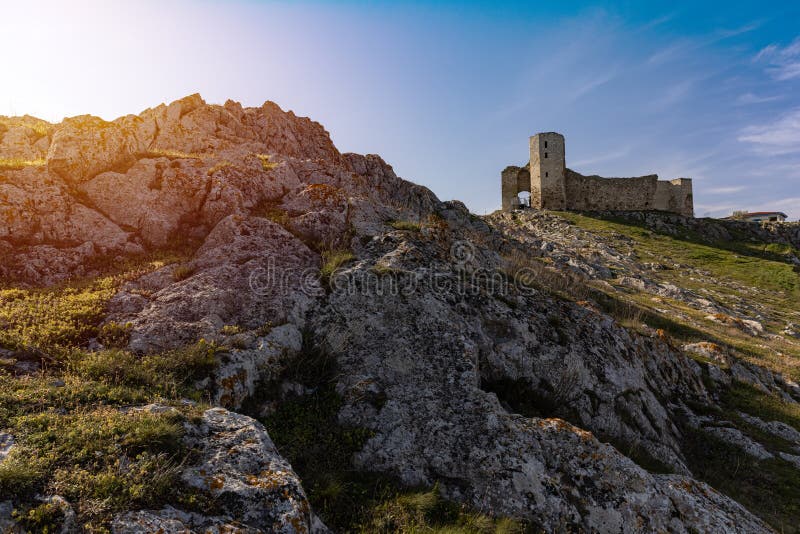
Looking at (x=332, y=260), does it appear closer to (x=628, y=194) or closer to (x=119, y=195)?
(x=119, y=195)

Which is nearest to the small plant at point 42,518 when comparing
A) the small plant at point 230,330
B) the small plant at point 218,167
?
the small plant at point 230,330

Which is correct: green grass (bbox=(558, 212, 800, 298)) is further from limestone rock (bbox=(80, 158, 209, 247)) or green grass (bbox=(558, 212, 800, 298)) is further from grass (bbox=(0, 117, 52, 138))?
grass (bbox=(0, 117, 52, 138))

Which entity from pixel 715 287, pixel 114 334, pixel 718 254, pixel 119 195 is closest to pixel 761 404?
pixel 114 334

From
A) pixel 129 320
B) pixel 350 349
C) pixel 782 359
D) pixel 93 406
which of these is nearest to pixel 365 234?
pixel 350 349

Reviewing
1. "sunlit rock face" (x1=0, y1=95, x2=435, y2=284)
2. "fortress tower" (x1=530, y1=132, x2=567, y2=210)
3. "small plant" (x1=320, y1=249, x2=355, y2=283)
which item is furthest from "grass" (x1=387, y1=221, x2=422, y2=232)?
"fortress tower" (x1=530, y1=132, x2=567, y2=210)

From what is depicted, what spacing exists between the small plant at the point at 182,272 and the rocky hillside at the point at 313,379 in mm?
167

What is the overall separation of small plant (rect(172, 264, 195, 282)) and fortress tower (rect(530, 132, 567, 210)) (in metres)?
56.4

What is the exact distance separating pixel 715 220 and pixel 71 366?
75125 mm

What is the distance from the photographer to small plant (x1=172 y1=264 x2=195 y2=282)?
30.4ft

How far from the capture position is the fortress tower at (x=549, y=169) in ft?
190

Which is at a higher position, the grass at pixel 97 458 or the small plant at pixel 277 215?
the small plant at pixel 277 215

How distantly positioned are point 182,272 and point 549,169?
5771 centimetres

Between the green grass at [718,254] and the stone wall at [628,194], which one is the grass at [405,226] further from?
the stone wall at [628,194]

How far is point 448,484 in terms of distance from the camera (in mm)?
6027
